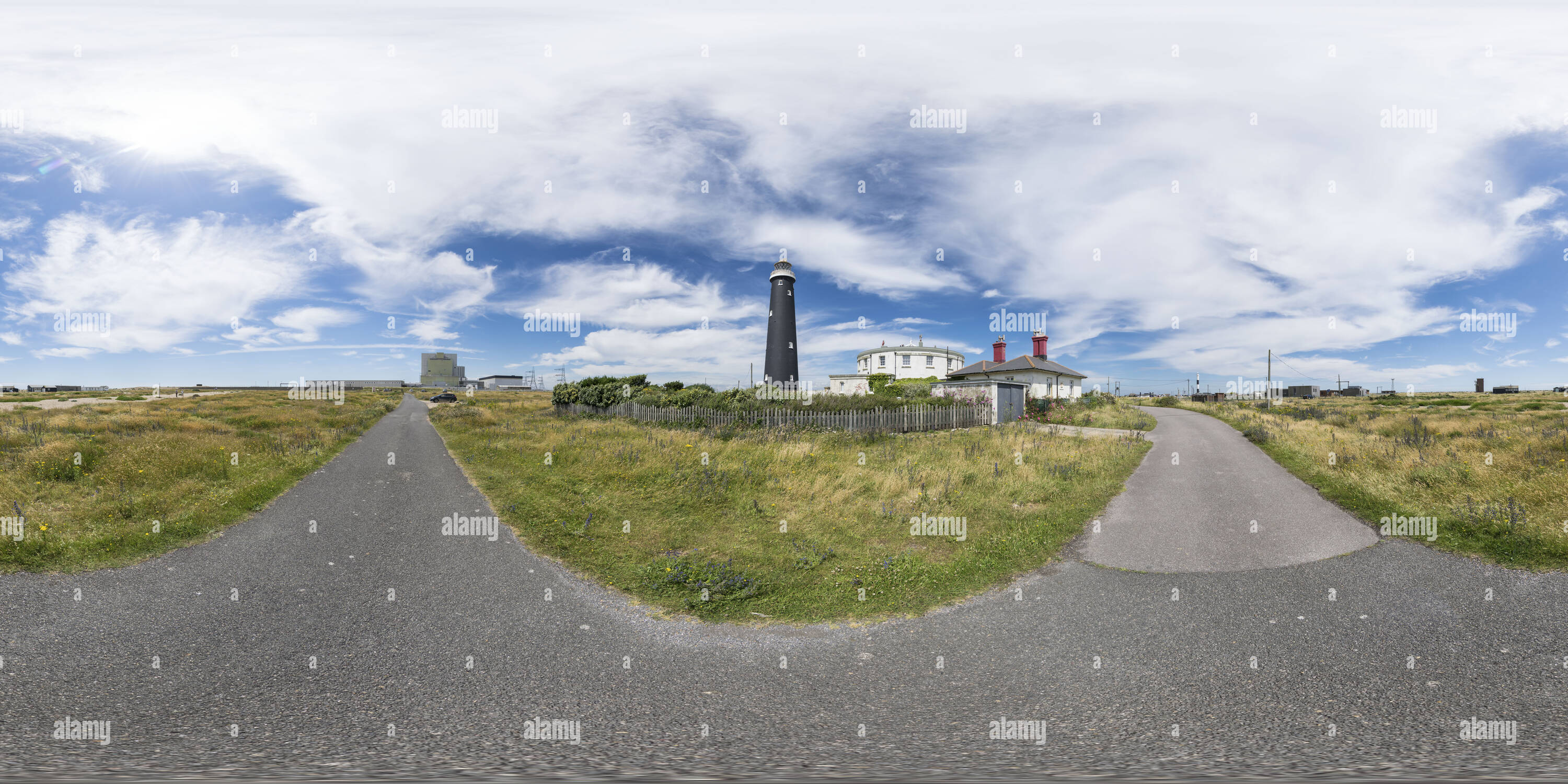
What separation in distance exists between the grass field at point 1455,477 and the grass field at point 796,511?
12.8 feet

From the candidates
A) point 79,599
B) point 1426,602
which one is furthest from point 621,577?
point 1426,602

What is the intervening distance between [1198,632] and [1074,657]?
1.47 metres

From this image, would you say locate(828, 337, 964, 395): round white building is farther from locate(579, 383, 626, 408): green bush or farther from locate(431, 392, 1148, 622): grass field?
locate(431, 392, 1148, 622): grass field

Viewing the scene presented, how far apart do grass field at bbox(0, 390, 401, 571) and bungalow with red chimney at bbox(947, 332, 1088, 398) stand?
Result: 43965 mm

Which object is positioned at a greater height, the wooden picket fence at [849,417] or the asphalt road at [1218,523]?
the wooden picket fence at [849,417]

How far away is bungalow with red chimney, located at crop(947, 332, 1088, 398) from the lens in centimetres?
4991

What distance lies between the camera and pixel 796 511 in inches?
386

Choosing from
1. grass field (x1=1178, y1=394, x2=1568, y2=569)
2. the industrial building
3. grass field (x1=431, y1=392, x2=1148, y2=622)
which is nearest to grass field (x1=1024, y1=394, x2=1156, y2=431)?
grass field (x1=1178, y1=394, x2=1568, y2=569)

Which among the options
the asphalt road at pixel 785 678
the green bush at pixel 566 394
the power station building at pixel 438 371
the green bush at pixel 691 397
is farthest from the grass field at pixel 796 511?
the power station building at pixel 438 371

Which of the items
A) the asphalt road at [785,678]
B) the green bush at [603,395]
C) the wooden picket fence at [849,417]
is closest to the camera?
the asphalt road at [785,678]

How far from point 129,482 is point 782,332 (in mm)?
24158

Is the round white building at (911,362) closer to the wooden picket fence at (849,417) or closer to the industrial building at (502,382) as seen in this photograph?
the wooden picket fence at (849,417)

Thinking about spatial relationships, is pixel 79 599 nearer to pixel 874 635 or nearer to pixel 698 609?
pixel 698 609

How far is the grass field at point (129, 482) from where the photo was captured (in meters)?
7.45
